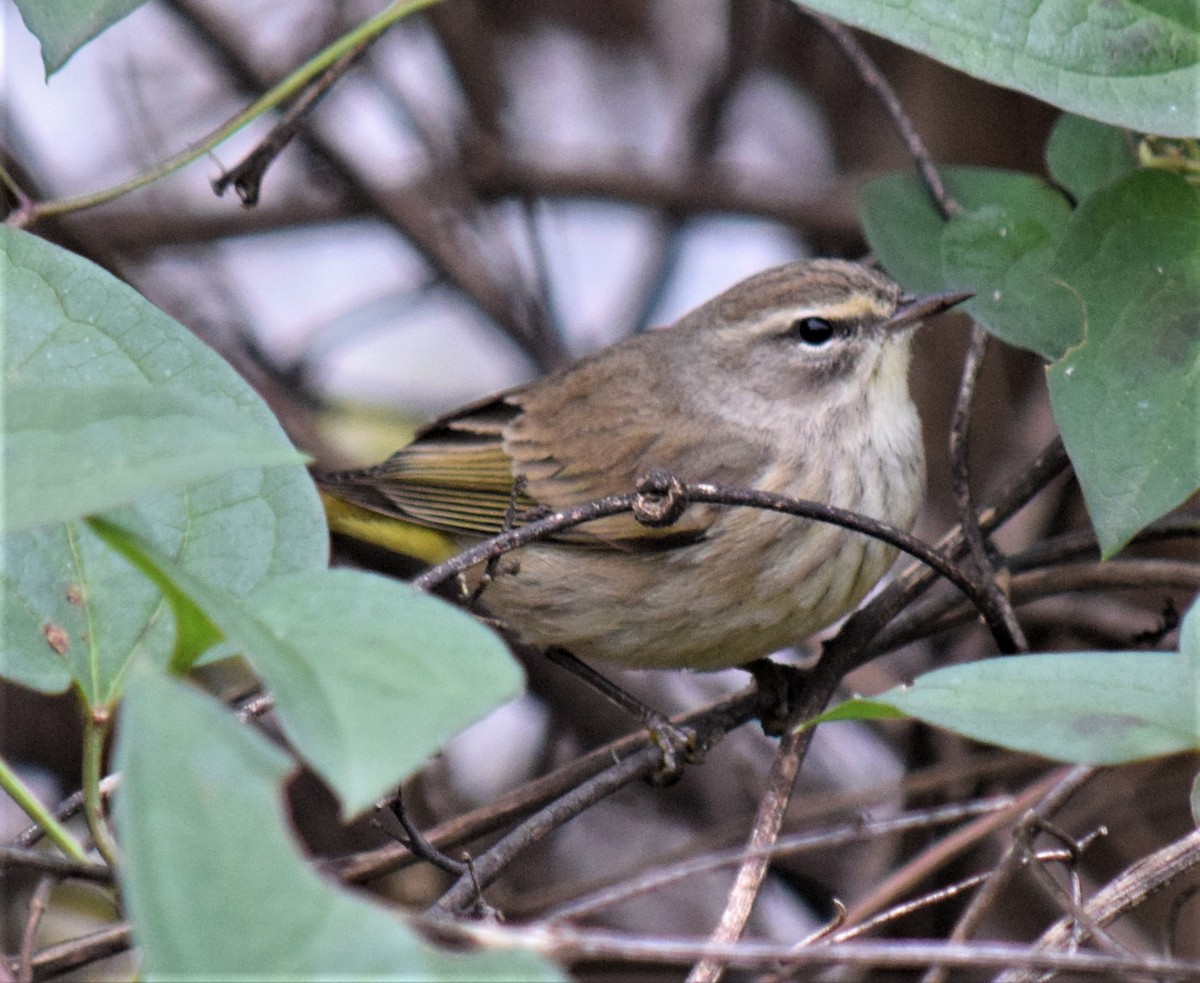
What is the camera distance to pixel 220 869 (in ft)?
3.61

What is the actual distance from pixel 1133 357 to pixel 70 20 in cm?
167

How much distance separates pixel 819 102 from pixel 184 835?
17.3ft

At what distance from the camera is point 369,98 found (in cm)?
634

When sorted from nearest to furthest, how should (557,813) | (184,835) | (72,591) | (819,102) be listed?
(184,835) < (72,591) < (557,813) < (819,102)

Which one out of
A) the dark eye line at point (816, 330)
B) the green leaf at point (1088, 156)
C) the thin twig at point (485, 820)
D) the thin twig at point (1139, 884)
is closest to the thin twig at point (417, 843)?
the thin twig at point (485, 820)

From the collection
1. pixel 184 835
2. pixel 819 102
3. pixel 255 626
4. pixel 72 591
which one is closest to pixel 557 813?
pixel 72 591

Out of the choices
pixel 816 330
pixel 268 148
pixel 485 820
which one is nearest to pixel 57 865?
pixel 485 820

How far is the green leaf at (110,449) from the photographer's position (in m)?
1.23

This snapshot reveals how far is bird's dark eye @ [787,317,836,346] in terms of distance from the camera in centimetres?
367

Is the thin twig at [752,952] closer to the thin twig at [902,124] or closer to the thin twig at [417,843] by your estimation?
the thin twig at [417,843]

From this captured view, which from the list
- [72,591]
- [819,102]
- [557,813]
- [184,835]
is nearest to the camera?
[184,835]

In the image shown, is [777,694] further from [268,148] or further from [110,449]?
[110,449]

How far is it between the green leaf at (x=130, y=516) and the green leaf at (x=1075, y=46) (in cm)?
95

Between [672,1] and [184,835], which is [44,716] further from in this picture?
[672,1]
